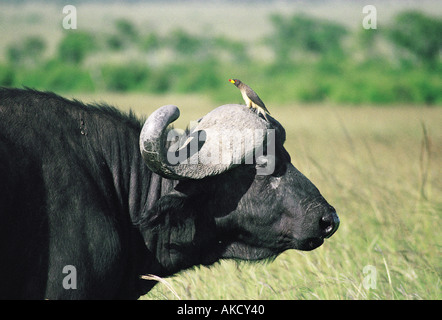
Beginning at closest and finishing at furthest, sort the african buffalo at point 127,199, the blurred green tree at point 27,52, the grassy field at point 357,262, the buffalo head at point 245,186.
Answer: the african buffalo at point 127,199 < the buffalo head at point 245,186 < the grassy field at point 357,262 < the blurred green tree at point 27,52

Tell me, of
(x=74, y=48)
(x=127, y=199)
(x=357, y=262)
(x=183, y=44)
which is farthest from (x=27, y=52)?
(x=127, y=199)

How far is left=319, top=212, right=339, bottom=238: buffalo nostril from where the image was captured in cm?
345

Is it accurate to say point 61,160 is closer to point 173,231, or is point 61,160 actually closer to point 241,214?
point 173,231

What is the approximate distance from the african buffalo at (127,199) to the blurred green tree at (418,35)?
42014 mm

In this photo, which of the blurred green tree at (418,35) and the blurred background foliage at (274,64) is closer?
the blurred background foliage at (274,64)

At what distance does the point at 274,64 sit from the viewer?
49500mm

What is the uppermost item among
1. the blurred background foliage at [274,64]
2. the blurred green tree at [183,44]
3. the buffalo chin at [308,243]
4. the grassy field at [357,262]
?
the blurred green tree at [183,44]

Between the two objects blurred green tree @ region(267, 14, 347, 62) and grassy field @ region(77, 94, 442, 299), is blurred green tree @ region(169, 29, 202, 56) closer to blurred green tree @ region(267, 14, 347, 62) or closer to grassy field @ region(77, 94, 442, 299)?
blurred green tree @ region(267, 14, 347, 62)

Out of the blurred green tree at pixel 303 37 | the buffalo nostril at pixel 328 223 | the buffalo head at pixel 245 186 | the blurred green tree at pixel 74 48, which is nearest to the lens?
the buffalo head at pixel 245 186

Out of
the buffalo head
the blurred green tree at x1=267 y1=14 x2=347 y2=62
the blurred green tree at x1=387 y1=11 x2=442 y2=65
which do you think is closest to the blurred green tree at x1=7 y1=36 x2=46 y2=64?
the blurred green tree at x1=267 y1=14 x2=347 y2=62

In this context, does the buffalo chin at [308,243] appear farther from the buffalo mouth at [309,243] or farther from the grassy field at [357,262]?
the grassy field at [357,262]

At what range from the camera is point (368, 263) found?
5.04 metres

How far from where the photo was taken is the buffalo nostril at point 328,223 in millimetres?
3453

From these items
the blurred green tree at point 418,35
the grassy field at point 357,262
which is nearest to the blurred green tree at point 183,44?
the blurred green tree at point 418,35
